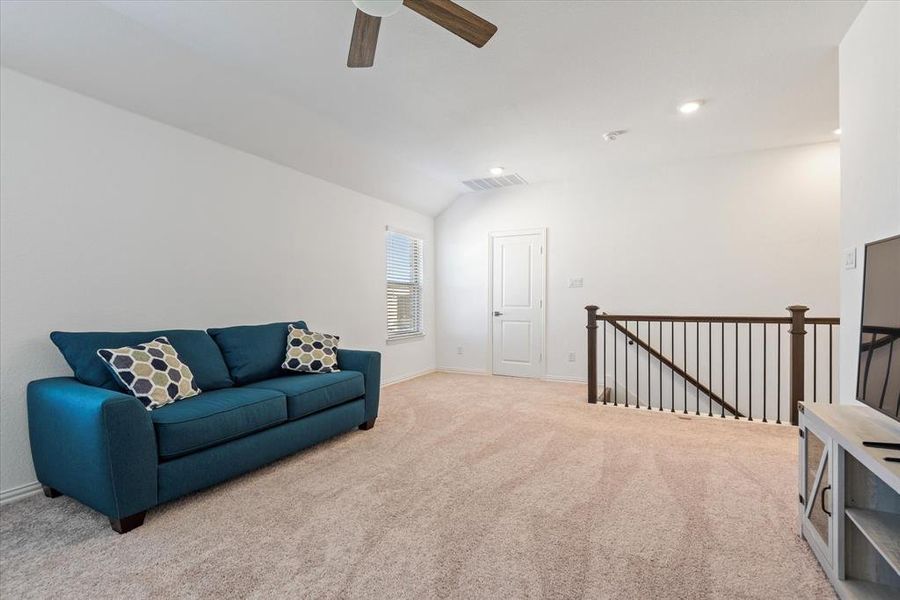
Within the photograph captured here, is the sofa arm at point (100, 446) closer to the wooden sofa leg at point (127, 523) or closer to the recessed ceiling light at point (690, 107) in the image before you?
the wooden sofa leg at point (127, 523)

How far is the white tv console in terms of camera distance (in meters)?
1.34

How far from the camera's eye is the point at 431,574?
1.63 meters

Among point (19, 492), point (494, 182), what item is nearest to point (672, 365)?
point (494, 182)

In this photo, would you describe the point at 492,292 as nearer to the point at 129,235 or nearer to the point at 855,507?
the point at 129,235

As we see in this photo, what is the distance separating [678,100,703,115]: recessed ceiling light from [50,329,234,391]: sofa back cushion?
13.2 feet

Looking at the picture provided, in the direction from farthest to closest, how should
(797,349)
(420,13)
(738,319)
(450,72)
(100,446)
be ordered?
1. (738,319)
2. (797,349)
3. (450,72)
4. (100,446)
5. (420,13)

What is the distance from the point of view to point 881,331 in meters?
1.55

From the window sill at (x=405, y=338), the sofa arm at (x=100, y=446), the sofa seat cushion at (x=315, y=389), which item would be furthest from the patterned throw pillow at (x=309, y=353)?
the window sill at (x=405, y=338)

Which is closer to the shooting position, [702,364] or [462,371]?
[702,364]

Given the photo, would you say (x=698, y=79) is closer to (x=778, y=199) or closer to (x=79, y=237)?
(x=778, y=199)

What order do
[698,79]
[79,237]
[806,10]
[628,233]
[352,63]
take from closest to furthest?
[352,63] < [806,10] < [79,237] < [698,79] < [628,233]

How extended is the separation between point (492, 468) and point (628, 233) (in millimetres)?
3524

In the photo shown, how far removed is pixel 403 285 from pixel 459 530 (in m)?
3.98

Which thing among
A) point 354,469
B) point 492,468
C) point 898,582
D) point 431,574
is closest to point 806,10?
point 898,582
